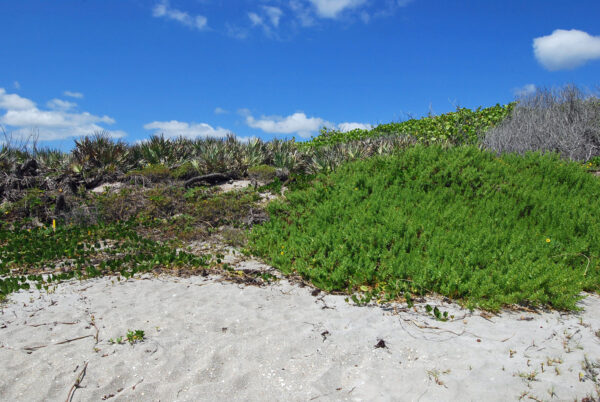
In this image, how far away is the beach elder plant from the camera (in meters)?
5.70

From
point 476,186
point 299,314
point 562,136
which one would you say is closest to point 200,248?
point 299,314

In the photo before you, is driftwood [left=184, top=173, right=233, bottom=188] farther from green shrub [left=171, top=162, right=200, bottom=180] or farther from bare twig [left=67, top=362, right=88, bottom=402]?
bare twig [left=67, top=362, right=88, bottom=402]

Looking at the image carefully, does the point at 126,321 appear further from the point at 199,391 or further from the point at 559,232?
the point at 559,232

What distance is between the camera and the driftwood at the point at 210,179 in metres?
14.6

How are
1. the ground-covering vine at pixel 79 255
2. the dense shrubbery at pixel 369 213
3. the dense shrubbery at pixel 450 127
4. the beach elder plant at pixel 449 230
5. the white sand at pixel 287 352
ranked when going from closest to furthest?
1. the white sand at pixel 287 352
2. the beach elder plant at pixel 449 230
3. the dense shrubbery at pixel 369 213
4. the ground-covering vine at pixel 79 255
5. the dense shrubbery at pixel 450 127

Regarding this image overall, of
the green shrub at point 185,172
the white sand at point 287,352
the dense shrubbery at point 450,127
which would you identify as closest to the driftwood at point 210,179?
the green shrub at point 185,172

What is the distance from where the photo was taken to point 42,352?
4.59 meters

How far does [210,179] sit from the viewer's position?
15.0 m

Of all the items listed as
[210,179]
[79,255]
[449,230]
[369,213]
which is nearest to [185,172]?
[210,179]

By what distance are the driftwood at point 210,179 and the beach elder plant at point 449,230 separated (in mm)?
5147

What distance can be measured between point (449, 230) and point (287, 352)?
4118mm

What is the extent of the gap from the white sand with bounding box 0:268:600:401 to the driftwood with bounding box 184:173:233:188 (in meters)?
8.96

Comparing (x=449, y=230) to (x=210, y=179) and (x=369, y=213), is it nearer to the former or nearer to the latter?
(x=369, y=213)

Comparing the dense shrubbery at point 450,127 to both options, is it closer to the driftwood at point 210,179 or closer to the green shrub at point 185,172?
the driftwood at point 210,179
